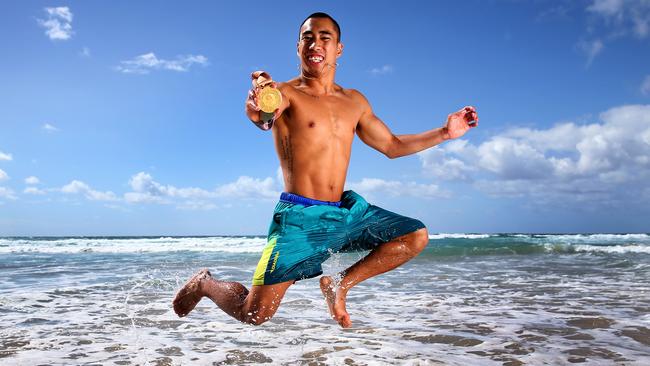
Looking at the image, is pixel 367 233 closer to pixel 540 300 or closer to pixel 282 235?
pixel 282 235

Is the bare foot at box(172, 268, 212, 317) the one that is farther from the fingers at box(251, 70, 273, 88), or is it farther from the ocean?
the fingers at box(251, 70, 273, 88)

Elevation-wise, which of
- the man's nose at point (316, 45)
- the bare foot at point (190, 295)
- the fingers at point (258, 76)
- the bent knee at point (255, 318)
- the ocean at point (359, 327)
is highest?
the man's nose at point (316, 45)

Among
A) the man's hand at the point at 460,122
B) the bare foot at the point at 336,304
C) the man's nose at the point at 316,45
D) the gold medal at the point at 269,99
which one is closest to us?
the gold medal at the point at 269,99

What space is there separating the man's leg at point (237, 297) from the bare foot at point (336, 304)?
0.85ft

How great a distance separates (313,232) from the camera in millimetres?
3648

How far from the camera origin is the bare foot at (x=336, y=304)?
Result: 356 cm

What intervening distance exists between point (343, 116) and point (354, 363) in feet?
5.87

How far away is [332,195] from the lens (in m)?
3.78

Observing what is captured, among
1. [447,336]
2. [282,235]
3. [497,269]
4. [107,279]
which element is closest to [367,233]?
[282,235]

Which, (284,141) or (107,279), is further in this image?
(107,279)

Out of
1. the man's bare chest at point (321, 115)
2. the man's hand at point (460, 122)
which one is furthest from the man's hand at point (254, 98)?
the man's hand at point (460, 122)

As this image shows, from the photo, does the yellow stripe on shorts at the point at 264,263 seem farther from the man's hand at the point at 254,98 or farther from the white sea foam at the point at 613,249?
the white sea foam at the point at 613,249

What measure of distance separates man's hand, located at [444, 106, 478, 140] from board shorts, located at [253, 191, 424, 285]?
0.81 meters

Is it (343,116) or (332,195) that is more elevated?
(343,116)
